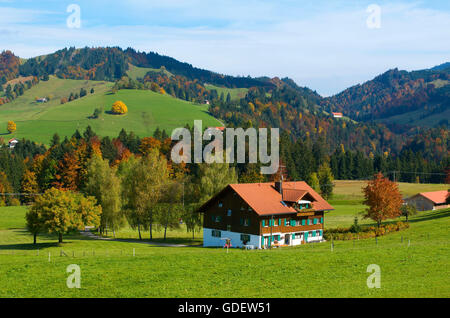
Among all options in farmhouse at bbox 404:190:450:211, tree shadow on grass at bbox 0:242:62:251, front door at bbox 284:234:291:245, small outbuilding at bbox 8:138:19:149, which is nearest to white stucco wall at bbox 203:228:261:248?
front door at bbox 284:234:291:245

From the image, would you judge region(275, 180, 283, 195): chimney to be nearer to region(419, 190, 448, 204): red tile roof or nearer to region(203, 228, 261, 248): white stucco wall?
region(203, 228, 261, 248): white stucco wall

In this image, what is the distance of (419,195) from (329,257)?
8541 centimetres

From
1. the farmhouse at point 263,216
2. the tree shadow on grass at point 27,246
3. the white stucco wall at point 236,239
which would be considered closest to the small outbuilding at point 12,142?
the tree shadow on grass at point 27,246

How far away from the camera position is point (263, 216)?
64.1m

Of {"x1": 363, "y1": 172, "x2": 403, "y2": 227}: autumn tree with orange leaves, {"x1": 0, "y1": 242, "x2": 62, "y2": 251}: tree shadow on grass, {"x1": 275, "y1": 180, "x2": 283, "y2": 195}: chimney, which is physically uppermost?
{"x1": 275, "y1": 180, "x2": 283, "y2": 195}: chimney

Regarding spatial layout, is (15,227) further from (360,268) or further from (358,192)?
(358,192)

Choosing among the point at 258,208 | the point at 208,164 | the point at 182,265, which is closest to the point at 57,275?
the point at 182,265

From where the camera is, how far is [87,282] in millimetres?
31672

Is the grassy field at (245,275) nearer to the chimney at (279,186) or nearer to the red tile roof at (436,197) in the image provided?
the chimney at (279,186)

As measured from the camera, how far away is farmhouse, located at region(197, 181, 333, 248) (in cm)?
6462

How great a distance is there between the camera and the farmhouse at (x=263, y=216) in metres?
64.6

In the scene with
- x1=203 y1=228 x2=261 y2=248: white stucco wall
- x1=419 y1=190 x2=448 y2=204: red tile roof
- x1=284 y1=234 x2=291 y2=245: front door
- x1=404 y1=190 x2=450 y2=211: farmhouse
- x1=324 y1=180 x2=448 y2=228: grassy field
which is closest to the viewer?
x1=203 y1=228 x2=261 y2=248: white stucco wall

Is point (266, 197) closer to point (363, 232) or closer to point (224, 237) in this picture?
point (224, 237)

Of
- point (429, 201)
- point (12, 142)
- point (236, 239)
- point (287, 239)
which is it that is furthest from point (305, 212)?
point (12, 142)
